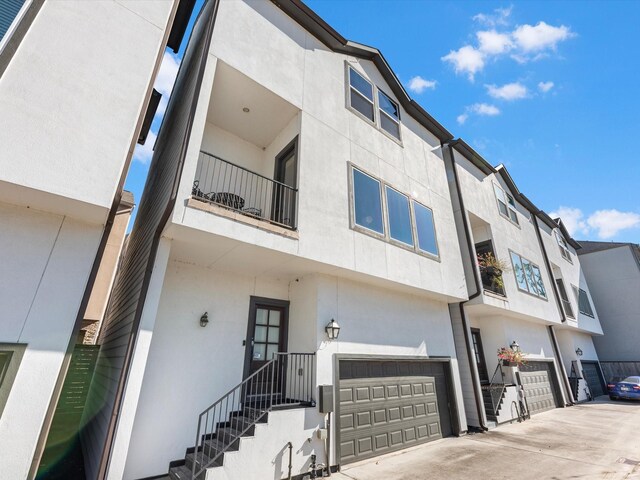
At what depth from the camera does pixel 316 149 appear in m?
6.72

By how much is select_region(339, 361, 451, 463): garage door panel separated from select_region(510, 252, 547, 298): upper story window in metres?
7.12

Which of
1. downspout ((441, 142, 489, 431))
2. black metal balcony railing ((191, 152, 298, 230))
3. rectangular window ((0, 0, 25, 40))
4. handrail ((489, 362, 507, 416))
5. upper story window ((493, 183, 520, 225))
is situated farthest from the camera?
upper story window ((493, 183, 520, 225))

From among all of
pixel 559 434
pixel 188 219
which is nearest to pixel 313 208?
pixel 188 219

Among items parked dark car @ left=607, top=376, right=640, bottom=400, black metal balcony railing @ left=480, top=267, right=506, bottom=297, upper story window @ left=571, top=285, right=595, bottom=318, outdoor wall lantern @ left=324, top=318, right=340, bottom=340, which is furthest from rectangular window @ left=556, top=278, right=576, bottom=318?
outdoor wall lantern @ left=324, top=318, right=340, bottom=340

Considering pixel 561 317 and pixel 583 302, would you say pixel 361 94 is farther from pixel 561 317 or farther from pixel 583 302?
pixel 583 302

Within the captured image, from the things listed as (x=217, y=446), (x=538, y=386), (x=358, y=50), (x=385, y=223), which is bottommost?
(x=217, y=446)

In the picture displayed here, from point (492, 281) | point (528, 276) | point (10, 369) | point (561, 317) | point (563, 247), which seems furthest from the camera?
point (563, 247)

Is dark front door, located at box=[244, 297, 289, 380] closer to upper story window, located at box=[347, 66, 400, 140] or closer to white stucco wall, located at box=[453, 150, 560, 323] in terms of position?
upper story window, located at box=[347, 66, 400, 140]

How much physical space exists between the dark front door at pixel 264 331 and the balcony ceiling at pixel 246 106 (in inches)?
172

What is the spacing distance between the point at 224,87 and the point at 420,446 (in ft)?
32.0

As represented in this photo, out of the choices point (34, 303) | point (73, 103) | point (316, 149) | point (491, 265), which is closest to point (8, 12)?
point (73, 103)

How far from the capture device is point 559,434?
27.7 ft

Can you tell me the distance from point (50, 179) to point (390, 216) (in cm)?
684

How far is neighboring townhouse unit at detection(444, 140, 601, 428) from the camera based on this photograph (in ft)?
31.6
